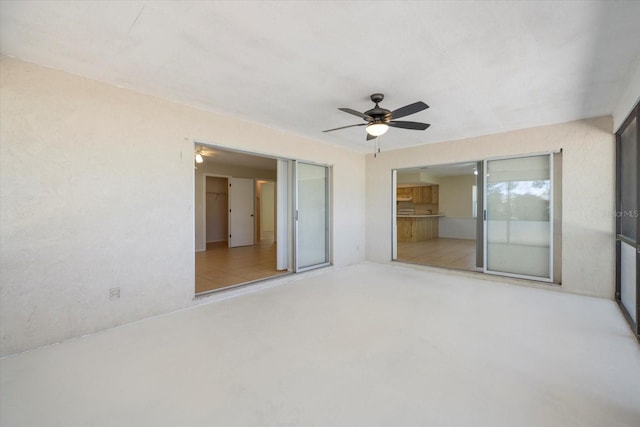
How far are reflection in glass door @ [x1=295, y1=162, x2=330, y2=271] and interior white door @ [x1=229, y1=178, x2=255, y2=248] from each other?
3.78 metres

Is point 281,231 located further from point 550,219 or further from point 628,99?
point 628,99

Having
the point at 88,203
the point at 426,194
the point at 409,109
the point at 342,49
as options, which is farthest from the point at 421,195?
the point at 88,203

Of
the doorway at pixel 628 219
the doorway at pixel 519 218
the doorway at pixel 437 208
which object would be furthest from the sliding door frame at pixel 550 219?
the doorway at pixel 437 208

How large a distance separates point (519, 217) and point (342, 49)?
13.2 ft

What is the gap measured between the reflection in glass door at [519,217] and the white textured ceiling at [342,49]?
116cm

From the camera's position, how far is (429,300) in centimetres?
366

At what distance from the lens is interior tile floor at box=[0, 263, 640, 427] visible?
1.64 meters

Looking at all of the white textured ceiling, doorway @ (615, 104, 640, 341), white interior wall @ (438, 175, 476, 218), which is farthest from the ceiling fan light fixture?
white interior wall @ (438, 175, 476, 218)

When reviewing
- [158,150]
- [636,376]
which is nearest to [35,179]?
[158,150]

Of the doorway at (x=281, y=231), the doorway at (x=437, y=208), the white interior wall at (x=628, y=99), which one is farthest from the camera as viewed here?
the doorway at (x=437, y=208)

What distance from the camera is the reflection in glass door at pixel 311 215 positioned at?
5.03 metres

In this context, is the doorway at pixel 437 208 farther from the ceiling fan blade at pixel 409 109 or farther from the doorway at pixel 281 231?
the ceiling fan blade at pixel 409 109

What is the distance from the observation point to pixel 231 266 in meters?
5.48

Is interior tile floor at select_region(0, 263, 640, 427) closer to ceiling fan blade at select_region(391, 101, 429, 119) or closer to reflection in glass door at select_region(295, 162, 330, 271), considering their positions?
reflection in glass door at select_region(295, 162, 330, 271)
